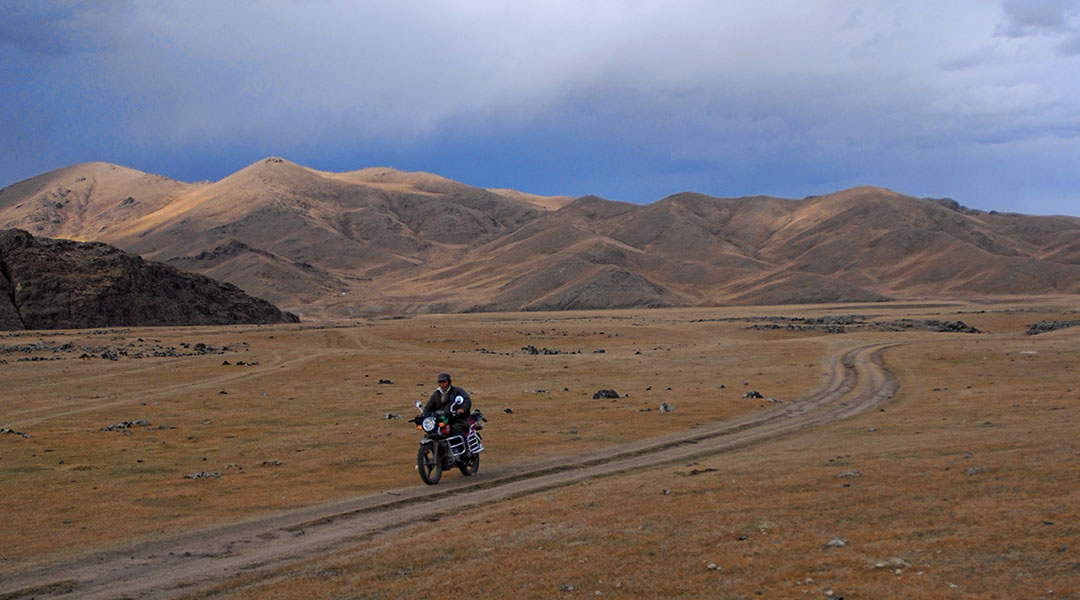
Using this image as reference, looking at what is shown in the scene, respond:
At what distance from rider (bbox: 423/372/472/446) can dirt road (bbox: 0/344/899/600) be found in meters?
1.13

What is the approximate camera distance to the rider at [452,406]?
671 inches

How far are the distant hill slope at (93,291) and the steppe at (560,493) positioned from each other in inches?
2150

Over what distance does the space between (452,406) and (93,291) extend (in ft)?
284

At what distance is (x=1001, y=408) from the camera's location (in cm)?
2484

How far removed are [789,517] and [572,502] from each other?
12.5ft

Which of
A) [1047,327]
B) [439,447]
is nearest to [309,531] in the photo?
[439,447]

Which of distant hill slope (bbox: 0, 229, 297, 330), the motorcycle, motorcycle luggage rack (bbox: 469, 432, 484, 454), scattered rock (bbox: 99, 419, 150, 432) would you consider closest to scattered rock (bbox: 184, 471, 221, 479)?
the motorcycle

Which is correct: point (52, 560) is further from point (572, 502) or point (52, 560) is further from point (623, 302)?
point (623, 302)

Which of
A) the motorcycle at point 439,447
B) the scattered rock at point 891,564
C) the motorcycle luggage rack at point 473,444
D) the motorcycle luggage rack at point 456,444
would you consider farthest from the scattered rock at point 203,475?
the scattered rock at point 891,564

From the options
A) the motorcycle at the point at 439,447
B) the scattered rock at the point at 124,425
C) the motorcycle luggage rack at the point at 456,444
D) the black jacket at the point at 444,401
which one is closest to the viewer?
the motorcycle at the point at 439,447

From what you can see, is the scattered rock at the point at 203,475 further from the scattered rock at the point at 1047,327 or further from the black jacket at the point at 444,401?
the scattered rock at the point at 1047,327

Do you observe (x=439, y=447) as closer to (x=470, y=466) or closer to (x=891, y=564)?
(x=470, y=466)

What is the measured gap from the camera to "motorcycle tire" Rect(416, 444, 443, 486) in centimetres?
1658

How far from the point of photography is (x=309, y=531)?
511 inches
